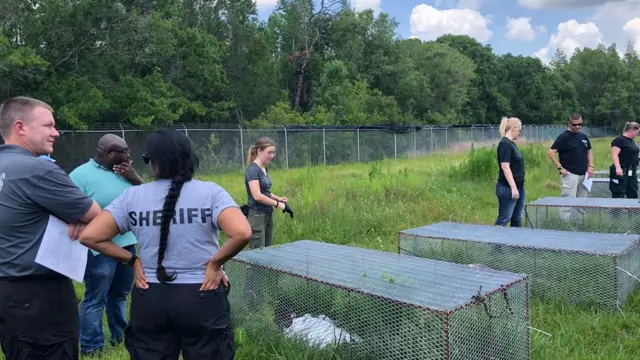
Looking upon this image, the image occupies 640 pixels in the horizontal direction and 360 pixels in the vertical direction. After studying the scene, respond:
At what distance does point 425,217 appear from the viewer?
8.93 metres

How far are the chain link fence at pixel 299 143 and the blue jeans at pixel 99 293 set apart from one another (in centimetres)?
1098

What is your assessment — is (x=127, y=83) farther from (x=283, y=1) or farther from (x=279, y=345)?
(x=283, y=1)

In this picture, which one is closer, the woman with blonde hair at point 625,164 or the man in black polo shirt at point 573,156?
the man in black polo shirt at point 573,156

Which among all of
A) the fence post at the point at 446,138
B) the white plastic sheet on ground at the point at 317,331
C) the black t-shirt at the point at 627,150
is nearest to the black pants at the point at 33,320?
the white plastic sheet on ground at the point at 317,331

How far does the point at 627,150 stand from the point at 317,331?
6744 millimetres

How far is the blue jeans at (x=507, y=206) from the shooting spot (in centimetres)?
651

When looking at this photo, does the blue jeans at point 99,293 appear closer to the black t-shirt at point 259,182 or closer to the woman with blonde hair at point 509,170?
the black t-shirt at point 259,182

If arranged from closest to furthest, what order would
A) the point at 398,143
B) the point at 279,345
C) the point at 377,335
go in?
the point at 377,335
the point at 279,345
the point at 398,143

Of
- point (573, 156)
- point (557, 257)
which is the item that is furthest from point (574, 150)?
point (557, 257)

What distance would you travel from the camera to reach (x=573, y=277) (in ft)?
15.2

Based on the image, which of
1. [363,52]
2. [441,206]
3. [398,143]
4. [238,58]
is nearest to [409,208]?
[441,206]

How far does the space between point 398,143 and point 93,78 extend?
1337 centimetres

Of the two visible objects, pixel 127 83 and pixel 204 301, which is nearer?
pixel 204 301

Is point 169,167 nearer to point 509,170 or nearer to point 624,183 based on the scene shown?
point 509,170
